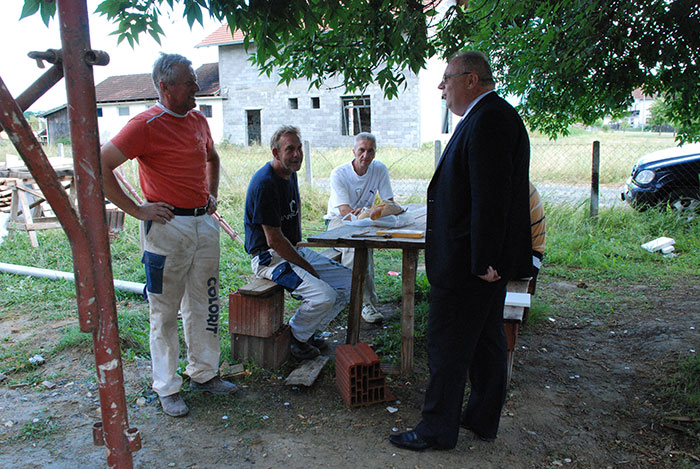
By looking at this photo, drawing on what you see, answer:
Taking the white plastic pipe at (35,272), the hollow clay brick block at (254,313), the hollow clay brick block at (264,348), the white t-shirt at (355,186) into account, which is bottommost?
the hollow clay brick block at (264,348)

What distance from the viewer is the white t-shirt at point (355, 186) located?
16.3ft

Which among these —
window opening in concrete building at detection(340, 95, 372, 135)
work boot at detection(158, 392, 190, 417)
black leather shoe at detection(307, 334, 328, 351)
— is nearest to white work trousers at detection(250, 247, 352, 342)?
black leather shoe at detection(307, 334, 328, 351)

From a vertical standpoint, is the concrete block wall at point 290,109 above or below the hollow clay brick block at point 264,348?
above

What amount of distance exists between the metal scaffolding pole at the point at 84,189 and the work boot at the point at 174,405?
1222 millimetres

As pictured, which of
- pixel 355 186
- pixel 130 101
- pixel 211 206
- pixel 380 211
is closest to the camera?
pixel 211 206

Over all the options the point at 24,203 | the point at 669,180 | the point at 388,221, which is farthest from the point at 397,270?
the point at 24,203

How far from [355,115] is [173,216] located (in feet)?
76.2

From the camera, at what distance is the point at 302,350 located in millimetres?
3811

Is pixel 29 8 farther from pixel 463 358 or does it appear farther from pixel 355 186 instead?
pixel 355 186

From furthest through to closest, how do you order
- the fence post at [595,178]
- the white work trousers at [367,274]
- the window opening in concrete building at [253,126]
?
the window opening in concrete building at [253,126], the fence post at [595,178], the white work trousers at [367,274]

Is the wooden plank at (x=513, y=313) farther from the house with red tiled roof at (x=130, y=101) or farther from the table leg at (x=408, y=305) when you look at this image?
the house with red tiled roof at (x=130, y=101)

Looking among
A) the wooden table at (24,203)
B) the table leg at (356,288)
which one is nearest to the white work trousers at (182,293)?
the table leg at (356,288)

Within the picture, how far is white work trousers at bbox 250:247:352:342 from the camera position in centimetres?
358

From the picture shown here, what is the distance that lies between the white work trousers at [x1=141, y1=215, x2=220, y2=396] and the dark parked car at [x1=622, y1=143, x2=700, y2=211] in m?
6.98
